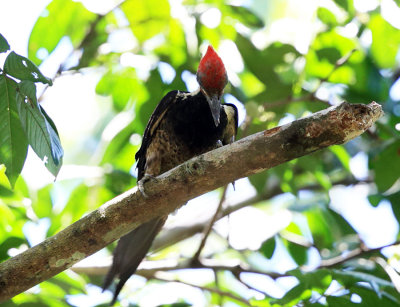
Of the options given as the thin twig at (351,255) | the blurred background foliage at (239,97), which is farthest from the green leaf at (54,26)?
the thin twig at (351,255)

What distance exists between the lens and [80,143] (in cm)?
780

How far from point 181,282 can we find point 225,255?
116 cm

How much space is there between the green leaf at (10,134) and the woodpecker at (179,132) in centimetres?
127

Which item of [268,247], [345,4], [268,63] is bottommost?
[268,247]

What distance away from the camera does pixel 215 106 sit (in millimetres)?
3535

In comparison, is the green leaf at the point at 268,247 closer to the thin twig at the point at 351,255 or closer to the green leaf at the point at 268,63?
the thin twig at the point at 351,255

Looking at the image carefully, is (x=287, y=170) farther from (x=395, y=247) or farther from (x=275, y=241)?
(x=395, y=247)

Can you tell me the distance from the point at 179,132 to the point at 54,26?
1.08 metres

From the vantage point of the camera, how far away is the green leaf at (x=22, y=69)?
7.93 feet

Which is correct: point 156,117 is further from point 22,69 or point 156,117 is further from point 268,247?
point 22,69

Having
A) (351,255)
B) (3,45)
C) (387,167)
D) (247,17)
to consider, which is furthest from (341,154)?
(3,45)

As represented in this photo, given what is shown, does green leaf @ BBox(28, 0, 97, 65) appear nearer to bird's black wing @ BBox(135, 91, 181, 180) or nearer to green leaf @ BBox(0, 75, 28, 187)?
bird's black wing @ BBox(135, 91, 181, 180)

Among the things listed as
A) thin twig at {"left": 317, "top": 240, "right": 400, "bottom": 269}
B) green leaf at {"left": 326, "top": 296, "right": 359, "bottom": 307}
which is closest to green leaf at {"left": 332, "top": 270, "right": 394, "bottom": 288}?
green leaf at {"left": 326, "top": 296, "right": 359, "bottom": 307}

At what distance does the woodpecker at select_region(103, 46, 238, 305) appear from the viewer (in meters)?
3.63
